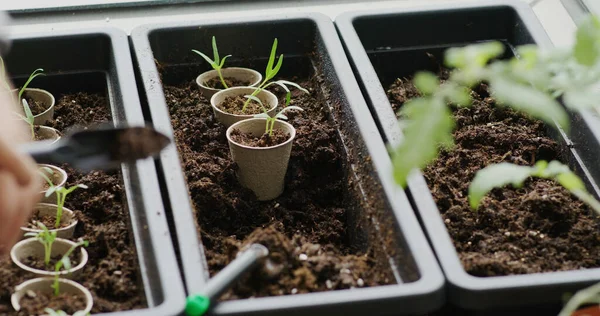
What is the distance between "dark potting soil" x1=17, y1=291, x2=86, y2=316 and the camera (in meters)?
1.16

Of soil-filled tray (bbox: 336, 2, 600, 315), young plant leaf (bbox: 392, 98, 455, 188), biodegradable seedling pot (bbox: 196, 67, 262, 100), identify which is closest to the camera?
young plant leaf (bbox: 392, 98, 455, 188)

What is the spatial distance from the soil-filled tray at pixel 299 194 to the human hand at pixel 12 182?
26 cm

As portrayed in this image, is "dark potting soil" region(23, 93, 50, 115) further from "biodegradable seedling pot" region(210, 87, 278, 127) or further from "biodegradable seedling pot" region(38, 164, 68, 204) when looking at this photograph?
"biodegradable seedling pot" region(210, 87, 278, 127)

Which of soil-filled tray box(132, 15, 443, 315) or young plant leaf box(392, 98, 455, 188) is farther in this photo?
soil-filled tray box(132, 15, 443, 315)

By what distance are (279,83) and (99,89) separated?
0.39 m

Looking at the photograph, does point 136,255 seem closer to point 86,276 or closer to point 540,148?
point 86,276

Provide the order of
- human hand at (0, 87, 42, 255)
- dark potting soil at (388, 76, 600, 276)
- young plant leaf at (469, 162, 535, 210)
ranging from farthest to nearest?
dark potting soil at (388, 76, 600, 276)
young plant leaf at (469, 162, 535, 210)
human hand at (0, 87, 42, 255)

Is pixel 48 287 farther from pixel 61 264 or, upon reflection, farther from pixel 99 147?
pixel 99 147

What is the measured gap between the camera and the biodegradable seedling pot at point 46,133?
1544mm

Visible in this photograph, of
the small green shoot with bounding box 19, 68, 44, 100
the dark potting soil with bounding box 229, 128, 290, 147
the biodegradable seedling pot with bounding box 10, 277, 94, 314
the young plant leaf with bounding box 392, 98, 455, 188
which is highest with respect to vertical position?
the small green shoot with bounding box 19, 68, 44, 100

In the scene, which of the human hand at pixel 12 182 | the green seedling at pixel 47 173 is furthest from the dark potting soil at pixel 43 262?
the human hand at pixel 12 182

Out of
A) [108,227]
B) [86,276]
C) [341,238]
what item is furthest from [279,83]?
[86,276]

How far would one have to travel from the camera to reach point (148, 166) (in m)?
1.33

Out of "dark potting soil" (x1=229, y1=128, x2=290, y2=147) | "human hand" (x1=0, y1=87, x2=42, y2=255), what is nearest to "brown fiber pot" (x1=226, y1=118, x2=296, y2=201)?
"dark potting soil" (x1=229, y1=128, x2=290, y2=147)
